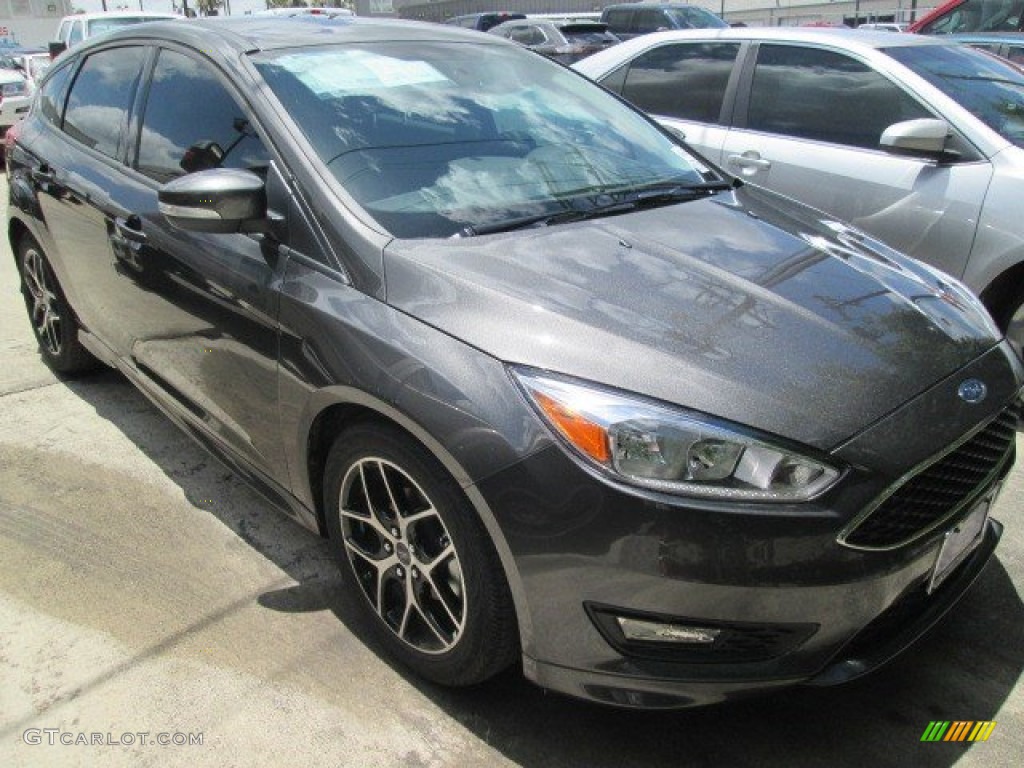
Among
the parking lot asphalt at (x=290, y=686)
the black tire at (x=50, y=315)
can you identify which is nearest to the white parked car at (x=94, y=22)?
the black tire at (x=50, y=315)

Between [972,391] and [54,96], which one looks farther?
[54,96]

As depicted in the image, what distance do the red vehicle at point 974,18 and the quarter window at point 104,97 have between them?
7264mm

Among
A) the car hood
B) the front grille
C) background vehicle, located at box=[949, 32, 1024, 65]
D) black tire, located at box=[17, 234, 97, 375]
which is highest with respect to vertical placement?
background vehicle, located at box=[949, 32, 1024, 65]

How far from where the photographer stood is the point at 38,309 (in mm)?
4441

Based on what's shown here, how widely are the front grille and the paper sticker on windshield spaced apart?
1946 millimetres

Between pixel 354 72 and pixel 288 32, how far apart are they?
15.8 inches

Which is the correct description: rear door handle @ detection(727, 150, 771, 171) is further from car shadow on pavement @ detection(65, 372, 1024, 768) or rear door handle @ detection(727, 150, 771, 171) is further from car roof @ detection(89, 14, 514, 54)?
car shadow on pavement @ detection(65, 372, 1024, 768)

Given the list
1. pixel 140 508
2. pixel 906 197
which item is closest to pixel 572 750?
pixel 140 508

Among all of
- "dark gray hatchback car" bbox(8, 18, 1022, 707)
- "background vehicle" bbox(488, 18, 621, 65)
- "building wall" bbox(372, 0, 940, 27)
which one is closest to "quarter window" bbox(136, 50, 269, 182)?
"dark gray hatchback car" bbox(8, 18, 1022, 707)

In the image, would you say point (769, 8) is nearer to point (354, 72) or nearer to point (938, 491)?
point (354, 72)

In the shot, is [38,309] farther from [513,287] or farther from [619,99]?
[513,287]

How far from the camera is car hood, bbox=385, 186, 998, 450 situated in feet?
6.21

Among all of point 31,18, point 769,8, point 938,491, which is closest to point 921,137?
point 938,491

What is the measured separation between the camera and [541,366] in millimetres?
1919
